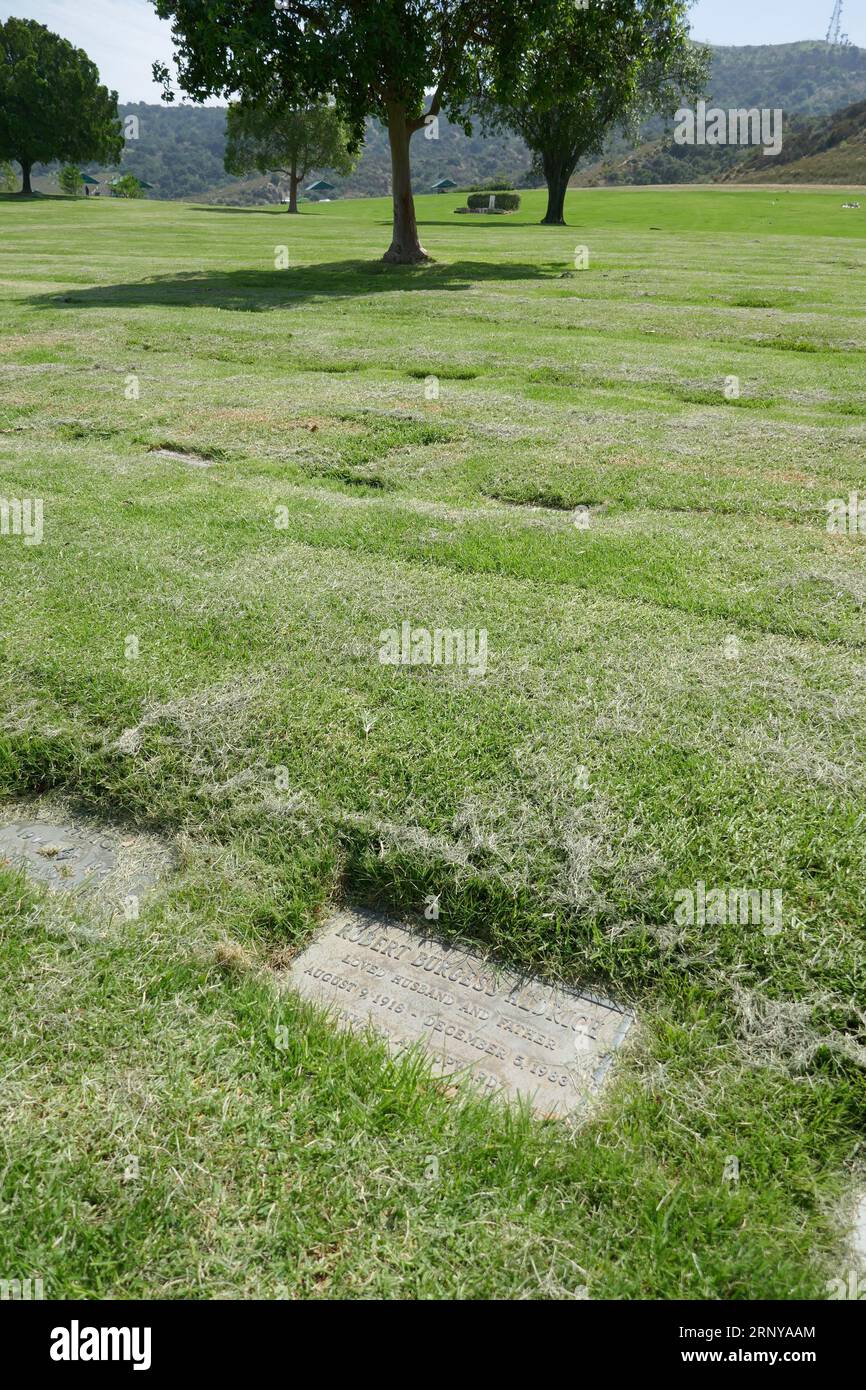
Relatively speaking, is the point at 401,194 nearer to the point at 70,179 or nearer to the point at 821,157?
the point at 70,179

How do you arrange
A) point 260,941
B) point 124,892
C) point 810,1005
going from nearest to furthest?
1. point 810,1005
2. point 260,941
3. point 124,892

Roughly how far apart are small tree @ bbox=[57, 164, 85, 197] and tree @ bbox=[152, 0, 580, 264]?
6408cm

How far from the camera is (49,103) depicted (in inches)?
2122

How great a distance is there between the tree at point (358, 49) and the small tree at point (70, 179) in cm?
Answer: 6408

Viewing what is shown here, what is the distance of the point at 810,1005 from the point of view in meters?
2.48

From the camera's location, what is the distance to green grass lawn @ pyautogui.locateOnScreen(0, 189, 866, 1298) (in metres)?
2.00

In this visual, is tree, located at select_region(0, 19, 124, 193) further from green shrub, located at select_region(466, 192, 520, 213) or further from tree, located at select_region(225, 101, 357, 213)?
green shrub, located at select_region(466, 192, 520, 213)

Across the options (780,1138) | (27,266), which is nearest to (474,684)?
(780,1138)

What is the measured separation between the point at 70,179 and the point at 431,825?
291 feet

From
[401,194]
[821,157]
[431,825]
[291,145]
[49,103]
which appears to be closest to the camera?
[431,825]

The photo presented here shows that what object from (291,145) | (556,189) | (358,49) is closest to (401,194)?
(358,49)

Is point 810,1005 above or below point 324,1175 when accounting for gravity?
above

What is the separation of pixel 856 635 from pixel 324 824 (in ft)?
10.2
